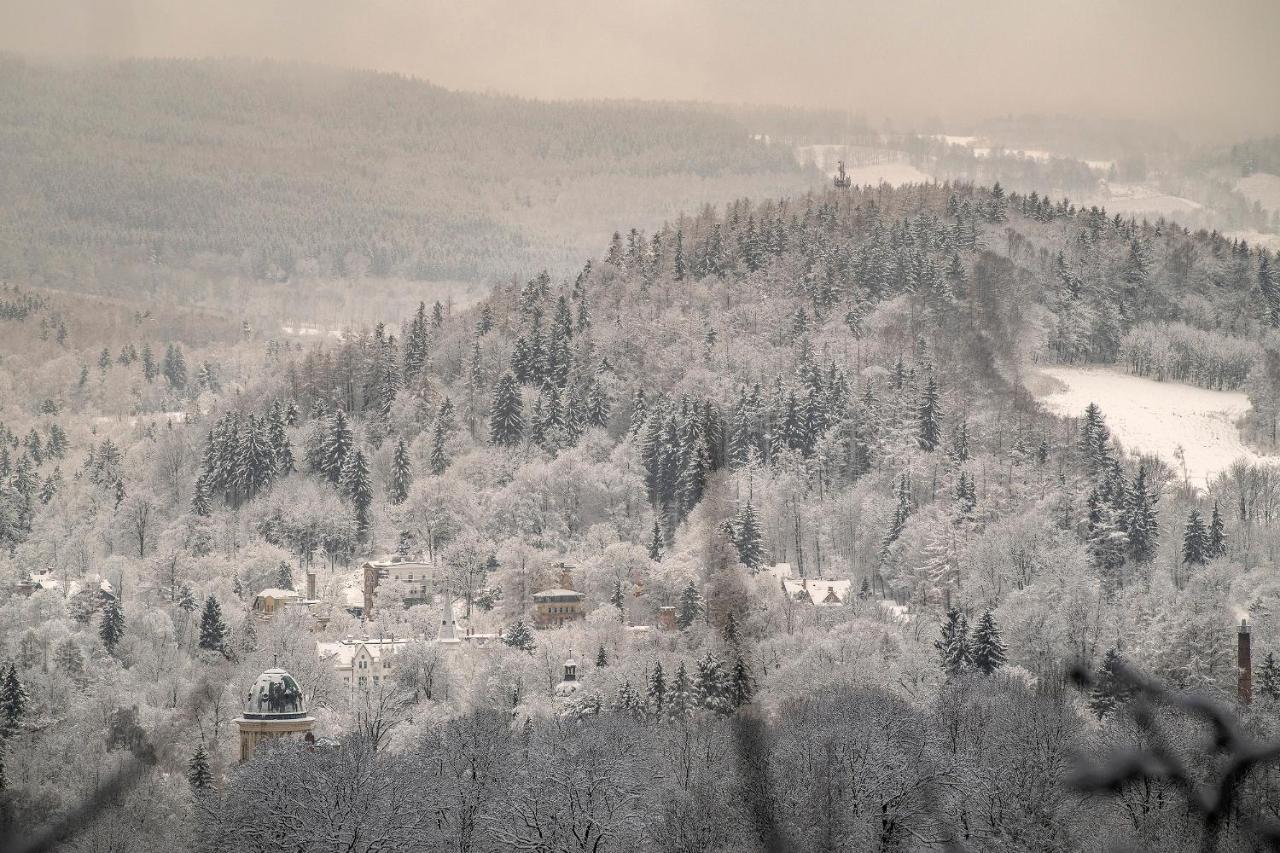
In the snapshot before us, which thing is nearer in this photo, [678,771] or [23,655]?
[678,771]

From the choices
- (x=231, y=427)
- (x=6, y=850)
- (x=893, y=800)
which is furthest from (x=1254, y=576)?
(x=6, y=850)

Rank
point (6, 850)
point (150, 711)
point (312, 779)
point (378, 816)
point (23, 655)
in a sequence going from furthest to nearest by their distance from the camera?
point (23, 655) → point (150, 711) → point (312, 779) → point (378, 816) → point (6, 850)

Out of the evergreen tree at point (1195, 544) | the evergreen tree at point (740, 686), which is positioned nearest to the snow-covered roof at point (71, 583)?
the evergreen tree at point (740, 686)

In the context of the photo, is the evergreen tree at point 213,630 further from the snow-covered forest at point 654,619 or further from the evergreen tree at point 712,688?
the evergreen tree at point 712,688

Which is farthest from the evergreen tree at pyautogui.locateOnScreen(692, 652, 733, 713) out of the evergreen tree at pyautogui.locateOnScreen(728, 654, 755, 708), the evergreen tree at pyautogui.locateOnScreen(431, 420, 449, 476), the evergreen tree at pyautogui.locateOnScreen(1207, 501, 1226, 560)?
the evergreen tree at pyautogui.locateOnScreen(431, 420, 449, 476)

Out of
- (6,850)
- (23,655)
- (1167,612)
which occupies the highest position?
(6,850)

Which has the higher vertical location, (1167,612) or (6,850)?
(6,850)

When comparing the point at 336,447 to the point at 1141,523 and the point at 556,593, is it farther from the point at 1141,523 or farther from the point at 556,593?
the point at 1141,523

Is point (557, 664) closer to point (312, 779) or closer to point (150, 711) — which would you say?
point (150, 711)

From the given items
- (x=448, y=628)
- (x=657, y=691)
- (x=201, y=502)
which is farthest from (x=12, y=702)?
(x=201, y=502)
